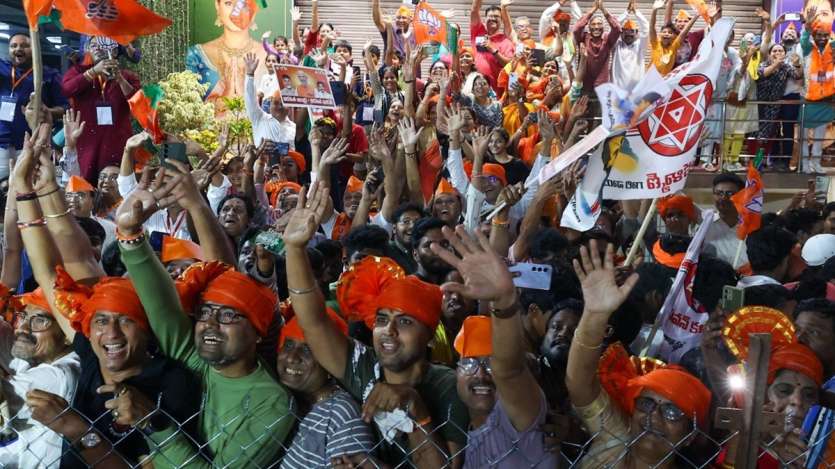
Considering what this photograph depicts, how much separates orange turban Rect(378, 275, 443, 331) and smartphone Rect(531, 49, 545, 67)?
776 centimetres

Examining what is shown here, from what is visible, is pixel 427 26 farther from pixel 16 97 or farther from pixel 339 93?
pixel 16 97

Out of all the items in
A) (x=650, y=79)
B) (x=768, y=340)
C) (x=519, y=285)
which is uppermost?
(x=650, y=79)

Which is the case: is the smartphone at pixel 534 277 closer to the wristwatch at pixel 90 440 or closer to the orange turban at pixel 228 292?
the orange turban at pixel 228 292

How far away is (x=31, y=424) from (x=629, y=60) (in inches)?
310

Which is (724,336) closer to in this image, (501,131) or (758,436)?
(758,436)

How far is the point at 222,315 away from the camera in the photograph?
3.51 meters

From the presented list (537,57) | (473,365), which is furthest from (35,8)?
(537,57)

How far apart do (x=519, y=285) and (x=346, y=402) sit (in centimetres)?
94

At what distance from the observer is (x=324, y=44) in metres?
11.4

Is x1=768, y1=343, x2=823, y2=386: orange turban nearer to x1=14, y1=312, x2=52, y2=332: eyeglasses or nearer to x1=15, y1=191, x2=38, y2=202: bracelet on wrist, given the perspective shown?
x1=14, y1=312, x2=52, y2=332: eyeglasses

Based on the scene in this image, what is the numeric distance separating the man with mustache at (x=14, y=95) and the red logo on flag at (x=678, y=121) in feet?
18.5

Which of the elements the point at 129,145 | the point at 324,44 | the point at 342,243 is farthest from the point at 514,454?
the point at 324,44

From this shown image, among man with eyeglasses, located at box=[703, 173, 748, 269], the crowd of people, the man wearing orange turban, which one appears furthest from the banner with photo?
the man wearing orange turban

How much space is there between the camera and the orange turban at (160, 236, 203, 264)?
470 cm
